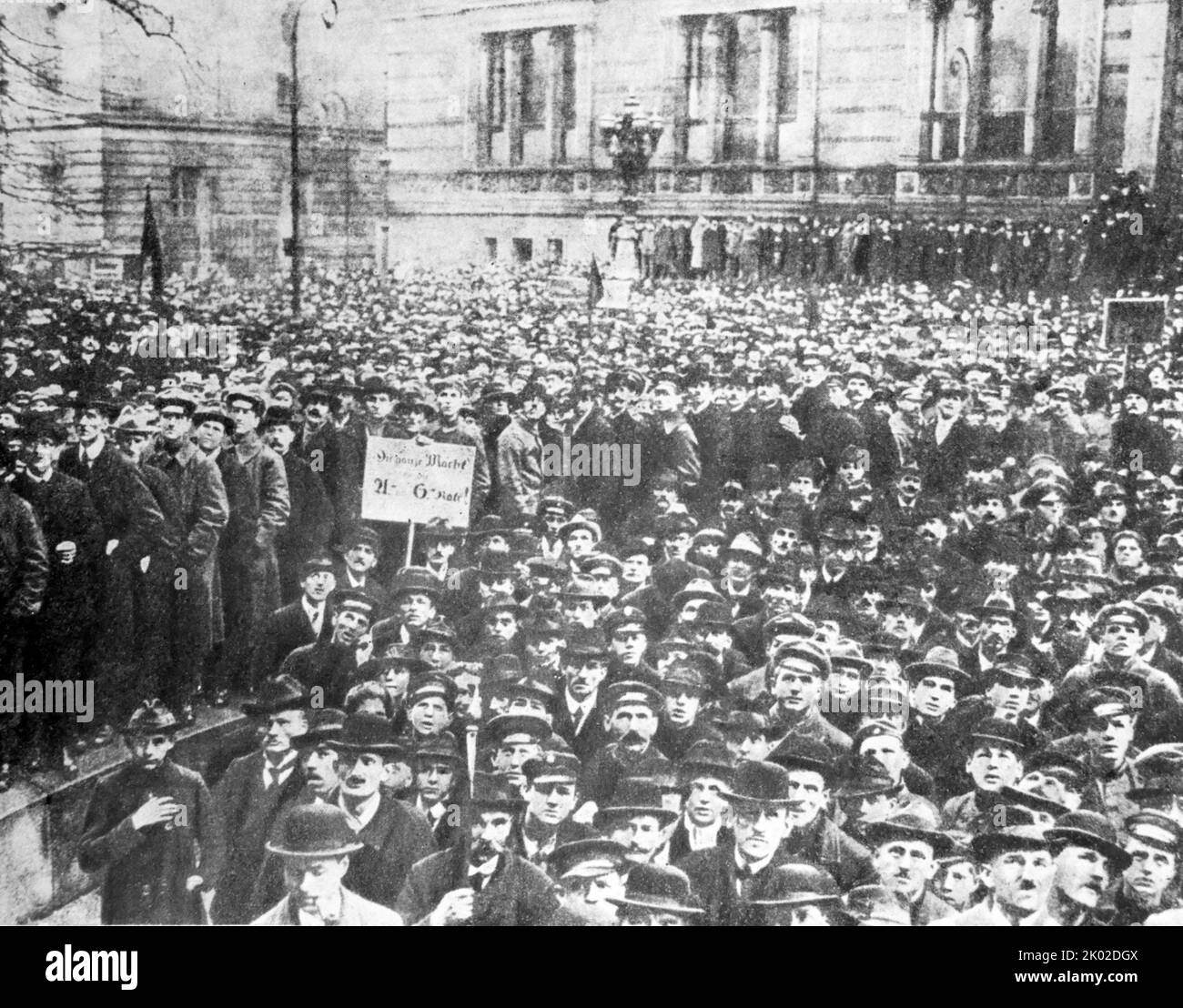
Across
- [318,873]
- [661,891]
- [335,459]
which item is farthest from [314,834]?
[335,459]

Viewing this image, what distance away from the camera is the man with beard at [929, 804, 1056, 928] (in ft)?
16.1

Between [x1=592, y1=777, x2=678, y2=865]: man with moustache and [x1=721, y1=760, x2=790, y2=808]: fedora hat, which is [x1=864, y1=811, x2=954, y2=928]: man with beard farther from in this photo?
[x1=592, y1=777, x2=678, y2=865]: man with moustache

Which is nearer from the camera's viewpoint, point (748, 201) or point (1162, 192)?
point (1162, 192)

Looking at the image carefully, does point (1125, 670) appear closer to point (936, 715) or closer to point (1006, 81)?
point (936, 715)

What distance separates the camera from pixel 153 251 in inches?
201

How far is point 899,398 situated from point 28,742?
3.61 metres

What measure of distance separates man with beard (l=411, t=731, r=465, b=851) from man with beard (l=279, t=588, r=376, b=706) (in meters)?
0.40

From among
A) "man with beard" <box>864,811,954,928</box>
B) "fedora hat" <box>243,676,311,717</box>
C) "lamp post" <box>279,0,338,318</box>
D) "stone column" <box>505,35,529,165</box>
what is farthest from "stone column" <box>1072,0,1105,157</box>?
"fedora hat" <box>243,676,311,717</box>

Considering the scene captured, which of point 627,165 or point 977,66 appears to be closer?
point 977,66

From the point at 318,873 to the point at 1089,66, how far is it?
4.26 meters
